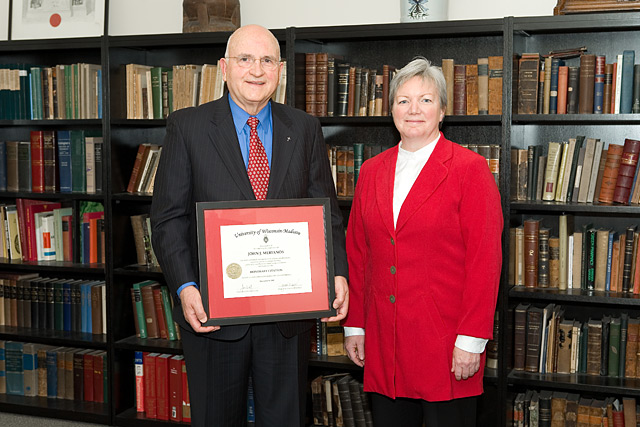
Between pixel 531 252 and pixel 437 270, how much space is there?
3.83 feet

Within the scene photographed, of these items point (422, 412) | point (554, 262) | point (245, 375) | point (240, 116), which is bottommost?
point (422, 412)

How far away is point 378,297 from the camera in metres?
2.40

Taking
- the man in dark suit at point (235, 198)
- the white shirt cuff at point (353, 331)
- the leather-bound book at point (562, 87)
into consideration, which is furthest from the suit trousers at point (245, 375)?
the leather-bound book at point (562, 87)

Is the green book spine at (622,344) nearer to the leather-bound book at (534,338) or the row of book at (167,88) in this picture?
the leather-bound book at (534,338)

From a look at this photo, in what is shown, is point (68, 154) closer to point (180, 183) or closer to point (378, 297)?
point (180, 183)

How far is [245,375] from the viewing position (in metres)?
2.27

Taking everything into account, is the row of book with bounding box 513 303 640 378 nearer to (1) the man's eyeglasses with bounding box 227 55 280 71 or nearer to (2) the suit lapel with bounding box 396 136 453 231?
(2) the suit lapel with bounding box 396 136 453 231

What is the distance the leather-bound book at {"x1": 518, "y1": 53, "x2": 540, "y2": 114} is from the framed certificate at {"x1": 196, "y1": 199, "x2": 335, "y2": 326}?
56.1 inches

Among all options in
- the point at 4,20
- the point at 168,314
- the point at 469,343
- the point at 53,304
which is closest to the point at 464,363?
the point at 469,343

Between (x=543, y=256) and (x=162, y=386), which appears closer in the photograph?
(x=543, y=256)

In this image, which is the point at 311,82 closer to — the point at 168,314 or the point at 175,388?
the point at 168,314

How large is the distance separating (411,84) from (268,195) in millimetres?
590

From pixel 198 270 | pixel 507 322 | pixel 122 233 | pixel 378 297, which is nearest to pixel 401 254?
pixel 378 297

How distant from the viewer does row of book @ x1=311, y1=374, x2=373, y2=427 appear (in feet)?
11.9
